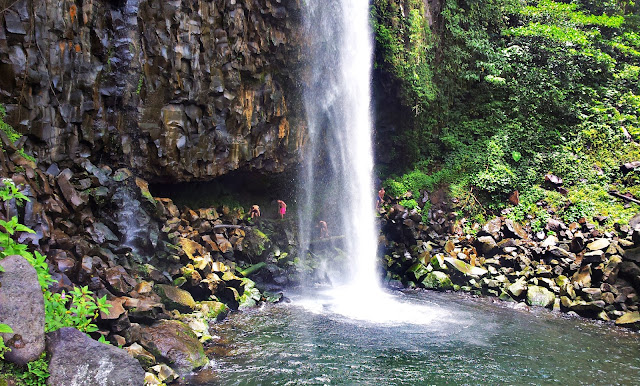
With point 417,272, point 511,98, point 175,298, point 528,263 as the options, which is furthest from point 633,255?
point 175,298

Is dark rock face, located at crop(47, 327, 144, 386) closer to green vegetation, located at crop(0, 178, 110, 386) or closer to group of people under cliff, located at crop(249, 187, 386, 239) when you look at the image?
green vegetation, located at crop(0, 178, 110, 386)

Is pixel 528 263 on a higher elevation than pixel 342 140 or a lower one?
lower

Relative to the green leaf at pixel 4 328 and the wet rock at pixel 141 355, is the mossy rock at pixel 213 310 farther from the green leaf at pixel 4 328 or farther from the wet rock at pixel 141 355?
the green leaf at pixel 4 328

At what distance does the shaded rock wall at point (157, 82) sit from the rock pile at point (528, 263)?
5.53 m

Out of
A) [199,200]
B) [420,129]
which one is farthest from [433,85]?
[199,200]

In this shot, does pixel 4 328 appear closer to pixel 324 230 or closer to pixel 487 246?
pixel 324 230

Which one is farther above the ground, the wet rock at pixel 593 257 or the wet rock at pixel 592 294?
the wet rock at pixel 593 257

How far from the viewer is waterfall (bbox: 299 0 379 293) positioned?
52.0 feet

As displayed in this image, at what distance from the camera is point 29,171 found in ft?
23.8

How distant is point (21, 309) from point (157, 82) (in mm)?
7892

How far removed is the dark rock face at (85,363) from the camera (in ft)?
14.9

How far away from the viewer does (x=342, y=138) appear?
17.5m

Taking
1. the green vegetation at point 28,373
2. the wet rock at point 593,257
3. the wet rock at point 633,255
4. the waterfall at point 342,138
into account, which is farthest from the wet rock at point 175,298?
the wet rock at point 633,255

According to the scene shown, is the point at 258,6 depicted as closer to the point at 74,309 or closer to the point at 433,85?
the point at 433,85
